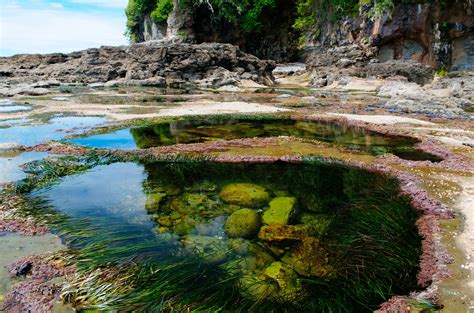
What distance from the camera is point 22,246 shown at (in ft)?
21.6

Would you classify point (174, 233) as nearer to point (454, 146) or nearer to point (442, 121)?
point (454, 146)

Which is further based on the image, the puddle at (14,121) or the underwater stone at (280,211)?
the puddle at (14,121)

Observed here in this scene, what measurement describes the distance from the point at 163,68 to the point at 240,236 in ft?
146

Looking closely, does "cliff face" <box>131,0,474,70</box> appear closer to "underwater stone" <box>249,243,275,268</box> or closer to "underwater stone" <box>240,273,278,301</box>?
"underwater stone" <box>249,243,275,268</box>

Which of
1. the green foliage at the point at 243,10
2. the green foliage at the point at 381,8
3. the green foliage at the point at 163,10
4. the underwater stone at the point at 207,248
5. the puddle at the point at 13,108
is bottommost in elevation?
the underwater stone at the point at 207,248

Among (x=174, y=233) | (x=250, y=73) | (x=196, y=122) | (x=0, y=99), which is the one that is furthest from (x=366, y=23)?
(x=174, y=233)

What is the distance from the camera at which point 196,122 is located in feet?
66.9

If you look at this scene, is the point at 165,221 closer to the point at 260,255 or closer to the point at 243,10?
the point at 260,255

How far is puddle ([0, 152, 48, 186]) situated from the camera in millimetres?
10257

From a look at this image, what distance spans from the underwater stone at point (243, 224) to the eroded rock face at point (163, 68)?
1486 inches

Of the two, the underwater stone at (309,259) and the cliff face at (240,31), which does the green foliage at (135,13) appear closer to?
the cliff face at (240,31)

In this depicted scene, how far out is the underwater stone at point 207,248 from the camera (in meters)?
6.55

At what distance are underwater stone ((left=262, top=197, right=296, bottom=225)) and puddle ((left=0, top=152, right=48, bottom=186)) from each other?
693 centimetres

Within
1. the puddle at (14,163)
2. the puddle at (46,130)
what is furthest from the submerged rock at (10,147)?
the puddle at (46,130)
